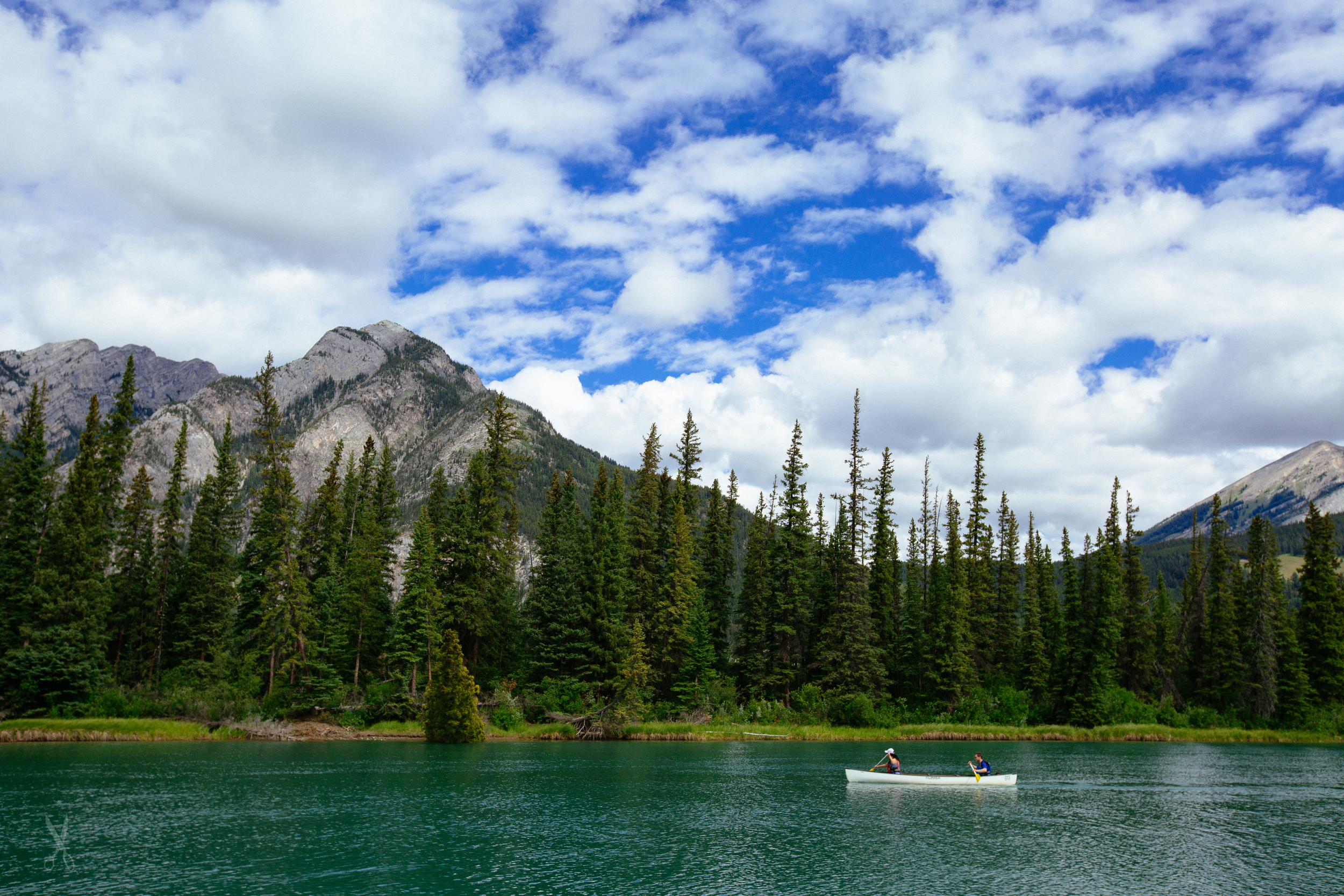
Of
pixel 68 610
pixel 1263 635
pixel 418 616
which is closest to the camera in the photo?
pixel 68 610

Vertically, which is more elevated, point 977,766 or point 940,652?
point 940,652

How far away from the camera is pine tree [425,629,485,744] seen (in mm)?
70125

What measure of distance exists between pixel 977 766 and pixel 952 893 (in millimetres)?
28110

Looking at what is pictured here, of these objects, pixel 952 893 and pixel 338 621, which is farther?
pixel 338 621

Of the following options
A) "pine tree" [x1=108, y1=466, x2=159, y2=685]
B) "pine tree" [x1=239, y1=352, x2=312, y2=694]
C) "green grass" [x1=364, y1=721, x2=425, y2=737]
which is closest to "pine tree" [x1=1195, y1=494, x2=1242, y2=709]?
"green grass" [x1=364, y1=721, x2=425, y2=737]

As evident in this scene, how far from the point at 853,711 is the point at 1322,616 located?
176ft

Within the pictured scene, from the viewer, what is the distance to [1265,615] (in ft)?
294

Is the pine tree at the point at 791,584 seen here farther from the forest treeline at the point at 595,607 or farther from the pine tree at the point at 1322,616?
the pine tree at the point at 1322,616

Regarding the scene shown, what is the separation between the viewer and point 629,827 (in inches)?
1384

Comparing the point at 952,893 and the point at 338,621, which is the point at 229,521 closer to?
the point at 338,621

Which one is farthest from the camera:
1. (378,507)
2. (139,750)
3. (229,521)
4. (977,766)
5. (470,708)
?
(378,507)

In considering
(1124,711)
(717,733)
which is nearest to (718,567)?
(717,733)

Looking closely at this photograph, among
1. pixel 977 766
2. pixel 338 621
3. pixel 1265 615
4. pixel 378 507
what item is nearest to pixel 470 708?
pixel 338 621

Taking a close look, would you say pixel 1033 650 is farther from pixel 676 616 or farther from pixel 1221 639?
pixel 676 616
